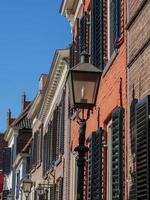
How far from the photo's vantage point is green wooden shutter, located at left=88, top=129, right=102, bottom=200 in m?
12.0

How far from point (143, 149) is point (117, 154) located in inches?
68.5

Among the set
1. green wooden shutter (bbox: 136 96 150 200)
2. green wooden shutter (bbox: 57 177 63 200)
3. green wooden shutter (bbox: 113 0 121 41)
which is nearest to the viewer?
green wooden shutter (bbox: 136 96 150 200)

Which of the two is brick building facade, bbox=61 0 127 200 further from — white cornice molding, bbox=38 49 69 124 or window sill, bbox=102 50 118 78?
white cornice molding, bbox=38 49 69 124

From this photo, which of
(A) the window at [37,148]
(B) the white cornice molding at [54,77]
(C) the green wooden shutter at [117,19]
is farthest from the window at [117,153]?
(A) the window at [37,148]

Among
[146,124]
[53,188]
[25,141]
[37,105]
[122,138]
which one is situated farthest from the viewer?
[25,141]

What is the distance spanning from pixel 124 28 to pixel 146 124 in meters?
2.63

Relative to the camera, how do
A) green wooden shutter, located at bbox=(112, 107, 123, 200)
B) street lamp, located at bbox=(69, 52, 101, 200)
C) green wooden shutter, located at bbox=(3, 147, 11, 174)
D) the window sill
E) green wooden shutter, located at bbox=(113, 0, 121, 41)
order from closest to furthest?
street lamp, located at bbox=(69, 52, 101, 200), green wooden shutter, located at bbox=(112, 107, 123, 200), green wooden shutter, located at bbox=(113, 0, 121, 41), the window sill, green wooden shutter, located at bbox=(3, 147, 11, 174)

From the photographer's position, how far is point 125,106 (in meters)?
10.4

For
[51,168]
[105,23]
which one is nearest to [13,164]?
[51,168]

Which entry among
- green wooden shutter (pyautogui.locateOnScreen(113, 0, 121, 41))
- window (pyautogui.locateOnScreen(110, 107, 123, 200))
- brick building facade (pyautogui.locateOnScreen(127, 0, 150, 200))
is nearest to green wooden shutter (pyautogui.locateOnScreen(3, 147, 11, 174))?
green wooden shutter (pyautogui.locateOnScreen(113, 0, 121, 41))

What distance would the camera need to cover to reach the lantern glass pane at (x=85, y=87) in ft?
26.6

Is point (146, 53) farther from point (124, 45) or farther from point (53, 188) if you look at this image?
point (53, 188)

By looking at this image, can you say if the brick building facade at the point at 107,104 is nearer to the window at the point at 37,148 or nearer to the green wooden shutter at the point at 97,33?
the green wooden shutter at the point at 97,33

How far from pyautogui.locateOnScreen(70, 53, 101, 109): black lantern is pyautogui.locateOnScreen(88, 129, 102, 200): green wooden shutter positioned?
3.97 meters
